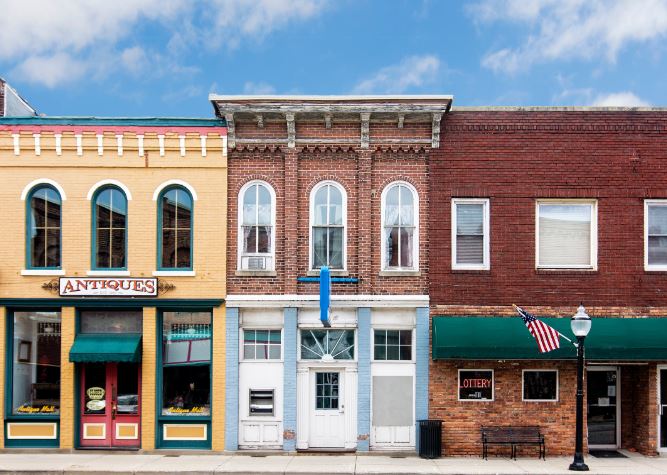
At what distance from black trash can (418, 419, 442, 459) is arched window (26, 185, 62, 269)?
360 inches

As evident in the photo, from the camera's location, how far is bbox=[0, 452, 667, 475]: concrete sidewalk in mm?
13664

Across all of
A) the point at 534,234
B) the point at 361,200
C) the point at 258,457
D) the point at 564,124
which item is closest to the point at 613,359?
the point at 534,234

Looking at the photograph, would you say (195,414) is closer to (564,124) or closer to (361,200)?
(361,200)

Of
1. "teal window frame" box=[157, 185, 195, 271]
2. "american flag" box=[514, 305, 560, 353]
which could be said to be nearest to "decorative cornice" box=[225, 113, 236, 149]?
"teal window frame" box=[157, 185, 195, 271]

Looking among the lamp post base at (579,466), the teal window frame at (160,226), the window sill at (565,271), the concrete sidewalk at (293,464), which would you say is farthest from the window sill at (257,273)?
the lamp post base at (579,466)

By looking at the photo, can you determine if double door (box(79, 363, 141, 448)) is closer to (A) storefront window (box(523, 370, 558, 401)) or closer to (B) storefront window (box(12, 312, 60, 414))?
(B) storefront window (box(12, 312, 60, 414))

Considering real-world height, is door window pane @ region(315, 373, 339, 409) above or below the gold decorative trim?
below

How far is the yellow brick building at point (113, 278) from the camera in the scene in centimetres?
1558

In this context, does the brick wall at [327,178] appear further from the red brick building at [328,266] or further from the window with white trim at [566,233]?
the window with white trim at [566,233]

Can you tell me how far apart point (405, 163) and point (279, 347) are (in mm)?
5166

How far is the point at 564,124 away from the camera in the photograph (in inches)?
624

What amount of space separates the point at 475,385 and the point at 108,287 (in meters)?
8.60

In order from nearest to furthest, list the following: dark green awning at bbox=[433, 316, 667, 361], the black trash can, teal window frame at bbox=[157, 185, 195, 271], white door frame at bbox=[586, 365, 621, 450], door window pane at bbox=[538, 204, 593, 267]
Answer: dark green awning at bbox=[433, 316, 667, 361] → the black trash can → teal window frame at bbox=[157, 185, 195, 271] → door window pane at bbox=[538, 204, 593, 267] → white door frame at bbox=[586, 365, 621, 450]

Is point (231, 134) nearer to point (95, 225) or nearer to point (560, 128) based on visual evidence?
point (95, 225)
